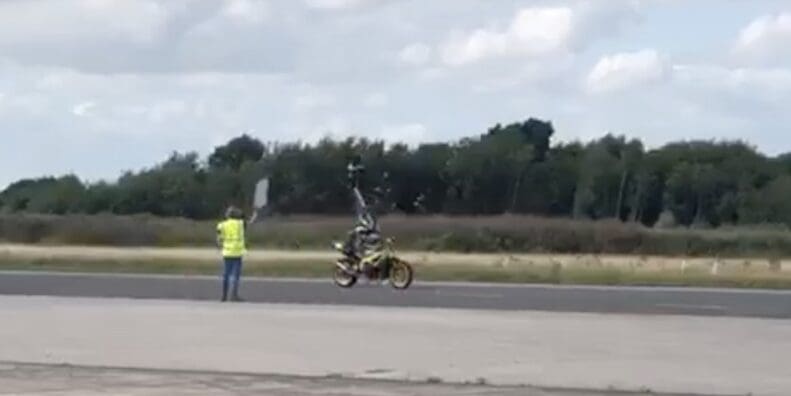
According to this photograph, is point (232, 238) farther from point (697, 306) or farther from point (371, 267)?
point (697, 306)

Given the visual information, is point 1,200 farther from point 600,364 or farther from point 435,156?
point 600,364

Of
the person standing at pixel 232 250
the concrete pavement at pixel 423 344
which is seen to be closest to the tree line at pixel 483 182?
the person standing at pixel 232 250

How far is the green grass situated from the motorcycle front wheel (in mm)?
3456

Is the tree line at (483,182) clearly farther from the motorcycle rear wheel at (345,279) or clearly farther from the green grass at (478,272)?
the motorcycle rear wheel at (345,279)

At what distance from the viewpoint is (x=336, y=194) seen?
8806 cm

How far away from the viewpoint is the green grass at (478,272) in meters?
37.9

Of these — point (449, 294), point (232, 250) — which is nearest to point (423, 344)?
point (232, 250)

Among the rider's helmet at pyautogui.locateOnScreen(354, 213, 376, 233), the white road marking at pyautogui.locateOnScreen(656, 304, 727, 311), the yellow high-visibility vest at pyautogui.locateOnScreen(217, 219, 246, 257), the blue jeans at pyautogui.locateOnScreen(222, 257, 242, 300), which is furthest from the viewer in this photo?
the rider's helmet at pyautogui.locateOnScreen(354, 213, 376, 233)

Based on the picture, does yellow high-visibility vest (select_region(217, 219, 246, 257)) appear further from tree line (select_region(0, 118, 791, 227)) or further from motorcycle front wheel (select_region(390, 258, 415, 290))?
tree line (select_region(0, 118, 791, 227))

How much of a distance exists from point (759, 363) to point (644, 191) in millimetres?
70343

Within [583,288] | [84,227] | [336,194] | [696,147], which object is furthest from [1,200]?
[583,288]

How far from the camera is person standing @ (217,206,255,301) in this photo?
2930 centimetres

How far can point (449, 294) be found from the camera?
31.7 meters

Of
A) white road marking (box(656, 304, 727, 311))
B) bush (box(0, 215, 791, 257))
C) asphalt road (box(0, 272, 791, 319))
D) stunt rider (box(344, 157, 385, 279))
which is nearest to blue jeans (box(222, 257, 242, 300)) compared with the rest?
asphalt road (box(0, 272, 791, 319))
